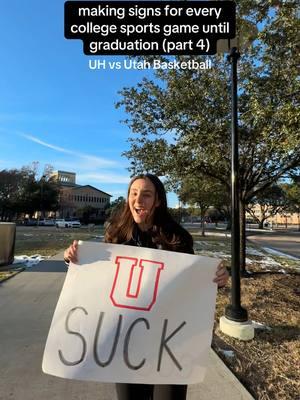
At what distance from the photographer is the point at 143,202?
8.51ft

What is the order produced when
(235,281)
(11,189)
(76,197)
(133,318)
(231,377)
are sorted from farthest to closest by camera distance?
(76,197) → (11,189) → (235,281) → (231,377) → (133,318)

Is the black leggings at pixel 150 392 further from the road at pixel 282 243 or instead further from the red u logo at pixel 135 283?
the road at pixel 282 243

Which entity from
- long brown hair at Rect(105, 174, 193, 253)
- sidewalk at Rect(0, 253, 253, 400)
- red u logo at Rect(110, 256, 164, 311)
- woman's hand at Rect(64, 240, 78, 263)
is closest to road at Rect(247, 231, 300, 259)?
sidewalk at Rect(0, 253, 253, 400)

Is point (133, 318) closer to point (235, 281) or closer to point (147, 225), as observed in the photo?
point (147, 225)

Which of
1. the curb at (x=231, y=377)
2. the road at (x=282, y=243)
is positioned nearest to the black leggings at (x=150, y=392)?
the curb at (x=231, y=377)

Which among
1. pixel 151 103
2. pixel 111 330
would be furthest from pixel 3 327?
pixel 151 103

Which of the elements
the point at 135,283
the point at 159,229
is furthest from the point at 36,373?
the point at 159,229

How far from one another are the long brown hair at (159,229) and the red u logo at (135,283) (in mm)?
176

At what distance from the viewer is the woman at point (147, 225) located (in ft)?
8.20

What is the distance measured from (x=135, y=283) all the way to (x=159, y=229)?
1.25ft

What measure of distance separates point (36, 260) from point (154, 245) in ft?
36.9

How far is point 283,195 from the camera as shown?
63.2 meters

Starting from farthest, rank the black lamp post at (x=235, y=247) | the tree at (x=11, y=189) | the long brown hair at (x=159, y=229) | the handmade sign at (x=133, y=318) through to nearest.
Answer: the tree at (x=11, y=189) < the black lamp post at (x=235, y=247) < the long brown hair at (x=159, y=229) < the handmade sign at (x=133, y=318)

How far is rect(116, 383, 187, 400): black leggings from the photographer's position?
2.31 meters
